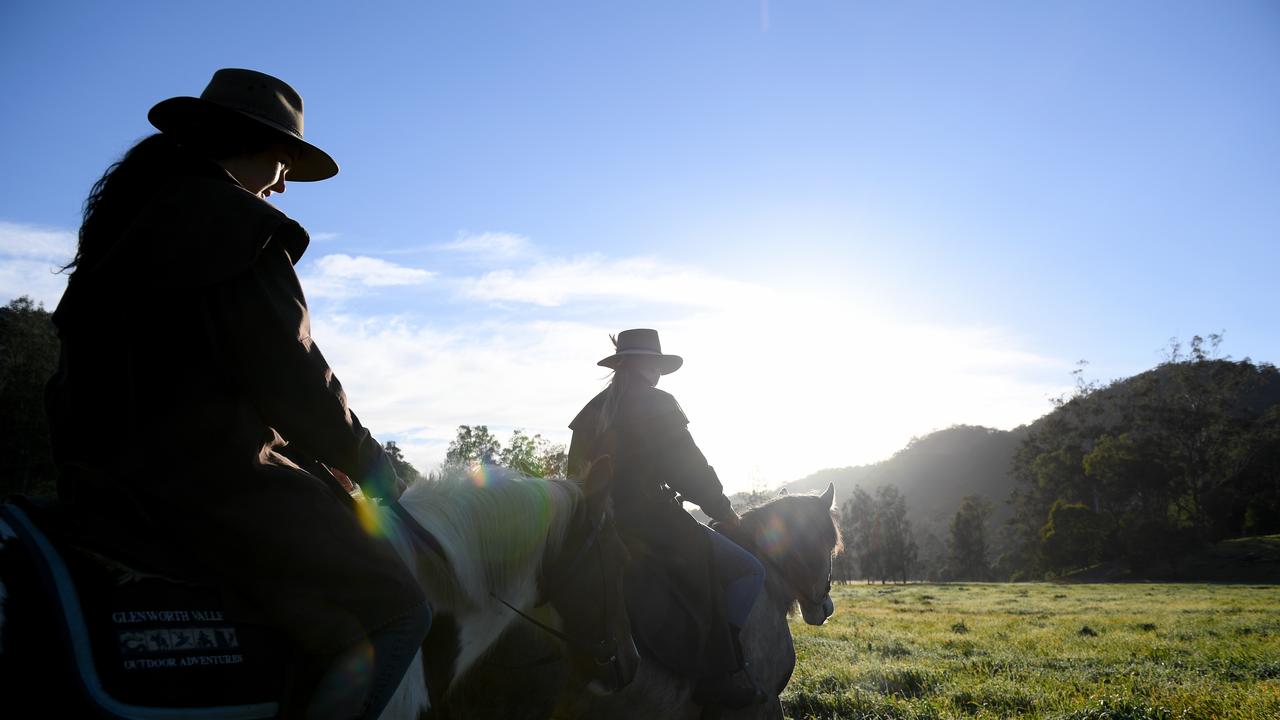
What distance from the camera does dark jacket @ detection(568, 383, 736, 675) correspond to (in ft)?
14.8

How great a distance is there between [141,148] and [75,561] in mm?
1269

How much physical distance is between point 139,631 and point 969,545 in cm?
9853

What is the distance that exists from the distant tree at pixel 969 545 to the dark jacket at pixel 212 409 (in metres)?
97.5

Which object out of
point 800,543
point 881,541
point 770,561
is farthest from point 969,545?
point 770,561

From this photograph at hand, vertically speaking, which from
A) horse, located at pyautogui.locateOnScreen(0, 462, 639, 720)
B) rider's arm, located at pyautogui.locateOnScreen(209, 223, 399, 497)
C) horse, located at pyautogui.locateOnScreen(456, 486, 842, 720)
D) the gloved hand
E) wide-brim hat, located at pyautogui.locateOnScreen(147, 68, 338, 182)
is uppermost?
wide-brim hat, located at pyautogui.locateOnScreen(147, 68, 338, 182)

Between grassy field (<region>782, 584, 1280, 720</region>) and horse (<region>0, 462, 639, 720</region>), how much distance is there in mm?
5234

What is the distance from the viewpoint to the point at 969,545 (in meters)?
88.4

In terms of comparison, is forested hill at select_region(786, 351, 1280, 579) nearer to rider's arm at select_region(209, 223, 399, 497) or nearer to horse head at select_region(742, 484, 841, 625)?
horse head at select_region(742, 484, 841, 625)

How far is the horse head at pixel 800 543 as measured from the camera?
5910mm

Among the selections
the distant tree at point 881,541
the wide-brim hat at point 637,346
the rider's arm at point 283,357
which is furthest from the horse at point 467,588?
the distant tree at point 881,541

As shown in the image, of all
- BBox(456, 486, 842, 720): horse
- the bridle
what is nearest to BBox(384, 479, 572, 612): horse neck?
BBox(456, 486, 842, 720): horse

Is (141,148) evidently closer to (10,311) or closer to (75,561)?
(75,561)

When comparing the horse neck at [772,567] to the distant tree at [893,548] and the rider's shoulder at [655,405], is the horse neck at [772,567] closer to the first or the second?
the rider's shoulder at [655,405]

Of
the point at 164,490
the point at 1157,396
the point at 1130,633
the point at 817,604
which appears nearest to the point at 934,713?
the point at 817,604
